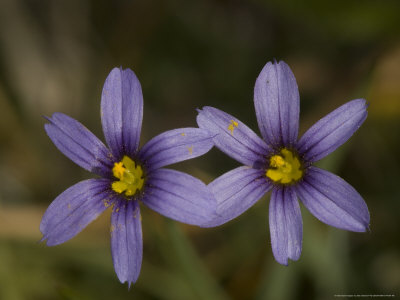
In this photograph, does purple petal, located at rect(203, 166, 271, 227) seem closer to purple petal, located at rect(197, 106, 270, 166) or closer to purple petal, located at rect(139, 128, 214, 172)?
purple petal, located at rect(197, 106, 270, 166)

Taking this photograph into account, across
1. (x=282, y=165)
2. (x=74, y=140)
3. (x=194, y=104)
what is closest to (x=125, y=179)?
(x=74, y=140)

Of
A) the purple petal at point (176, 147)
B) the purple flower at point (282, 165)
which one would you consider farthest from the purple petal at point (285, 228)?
the purple petal at point (176, 147)

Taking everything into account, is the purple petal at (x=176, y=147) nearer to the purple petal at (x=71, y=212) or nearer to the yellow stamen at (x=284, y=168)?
the purple petal at (x=71, y=212)

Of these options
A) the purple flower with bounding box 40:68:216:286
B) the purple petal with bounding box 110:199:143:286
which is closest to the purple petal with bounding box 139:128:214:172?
the purple flower with bounding box 40:68:216:286

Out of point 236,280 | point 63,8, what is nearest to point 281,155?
point 236,280

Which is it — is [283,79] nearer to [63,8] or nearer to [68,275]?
[68,275]
